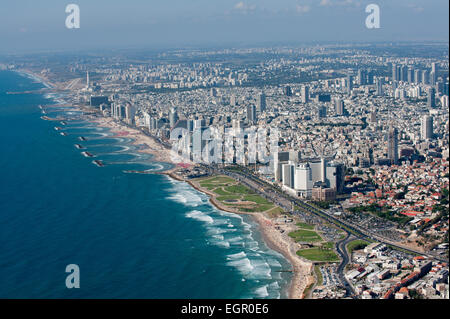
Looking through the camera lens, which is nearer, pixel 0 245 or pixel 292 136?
pixel 0 245

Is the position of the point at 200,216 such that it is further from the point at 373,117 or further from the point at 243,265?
the point at 373,117

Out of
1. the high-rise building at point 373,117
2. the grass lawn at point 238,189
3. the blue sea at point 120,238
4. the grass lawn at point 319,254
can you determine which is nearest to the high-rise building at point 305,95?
the high-rise building at point 373,117

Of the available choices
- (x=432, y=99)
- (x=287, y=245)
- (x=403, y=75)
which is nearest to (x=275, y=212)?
(x=287, y=245)

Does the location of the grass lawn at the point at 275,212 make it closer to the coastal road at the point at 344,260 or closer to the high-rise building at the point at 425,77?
the coastal road at the point at 344,260

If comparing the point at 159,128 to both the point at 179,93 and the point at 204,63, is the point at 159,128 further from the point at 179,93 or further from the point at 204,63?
the point at 204,63

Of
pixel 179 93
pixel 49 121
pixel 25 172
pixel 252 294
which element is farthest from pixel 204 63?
pixel 252 294

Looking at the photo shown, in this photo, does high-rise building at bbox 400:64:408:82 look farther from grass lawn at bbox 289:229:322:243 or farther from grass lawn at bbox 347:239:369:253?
grass lawn at bbox 347:239:369:253
